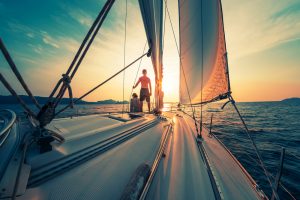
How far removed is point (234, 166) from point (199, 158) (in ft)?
1.71

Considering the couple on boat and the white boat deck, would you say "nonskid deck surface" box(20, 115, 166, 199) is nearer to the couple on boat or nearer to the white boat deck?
the white boat deck

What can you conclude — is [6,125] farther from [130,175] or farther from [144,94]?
[144,94]

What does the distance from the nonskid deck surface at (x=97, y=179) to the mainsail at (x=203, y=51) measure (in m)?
1.56

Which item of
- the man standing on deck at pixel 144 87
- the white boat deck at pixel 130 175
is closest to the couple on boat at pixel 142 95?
the man standing on deck at pixel 144 87

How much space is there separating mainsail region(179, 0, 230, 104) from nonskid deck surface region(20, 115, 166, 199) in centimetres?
156

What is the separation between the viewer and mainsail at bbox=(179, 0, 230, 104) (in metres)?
2.81

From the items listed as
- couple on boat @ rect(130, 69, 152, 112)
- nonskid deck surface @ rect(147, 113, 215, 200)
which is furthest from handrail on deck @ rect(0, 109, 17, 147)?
couple on boat @ rect(130, 69, 152, 112)

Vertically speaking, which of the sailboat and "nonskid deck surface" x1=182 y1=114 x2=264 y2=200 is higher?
the sailboat

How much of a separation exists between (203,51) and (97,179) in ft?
13.5

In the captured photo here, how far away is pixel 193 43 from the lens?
509cm

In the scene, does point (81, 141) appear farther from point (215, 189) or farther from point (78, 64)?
point (215, 189)

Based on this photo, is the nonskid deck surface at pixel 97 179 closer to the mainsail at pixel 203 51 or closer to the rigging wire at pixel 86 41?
the rigging wire at pixel 86 41

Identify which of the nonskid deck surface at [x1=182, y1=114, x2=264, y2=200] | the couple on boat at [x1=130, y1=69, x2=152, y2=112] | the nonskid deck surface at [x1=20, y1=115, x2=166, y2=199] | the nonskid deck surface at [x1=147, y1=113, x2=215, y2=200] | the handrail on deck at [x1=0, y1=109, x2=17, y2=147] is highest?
the couple on boat at [x1=130, y1=69, x2=152, y2=112]

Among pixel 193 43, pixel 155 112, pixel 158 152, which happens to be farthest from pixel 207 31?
pixel 158 152
